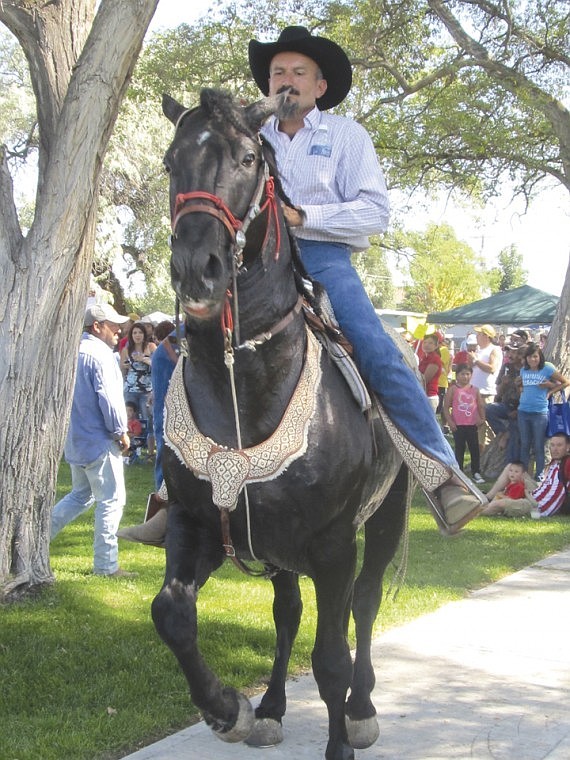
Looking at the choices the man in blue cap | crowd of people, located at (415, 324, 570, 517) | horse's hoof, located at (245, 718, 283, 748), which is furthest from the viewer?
crowd of people, located at (415, 324, 570, 517)

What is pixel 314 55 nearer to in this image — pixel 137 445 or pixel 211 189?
pixel 211 189

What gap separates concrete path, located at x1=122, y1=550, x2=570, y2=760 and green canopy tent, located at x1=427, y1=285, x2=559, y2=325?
50.3 feet

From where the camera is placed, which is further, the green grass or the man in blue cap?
the man in blue cap

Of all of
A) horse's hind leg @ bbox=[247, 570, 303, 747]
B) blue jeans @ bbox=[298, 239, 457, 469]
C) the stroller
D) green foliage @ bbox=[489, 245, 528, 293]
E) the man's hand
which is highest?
green foliage @ bbox=[489, 245, 528, 293]

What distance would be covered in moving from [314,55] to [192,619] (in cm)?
263

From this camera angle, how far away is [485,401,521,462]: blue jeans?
1333cm

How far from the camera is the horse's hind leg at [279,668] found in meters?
4.34

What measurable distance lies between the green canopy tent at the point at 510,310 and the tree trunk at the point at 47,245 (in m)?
16.2

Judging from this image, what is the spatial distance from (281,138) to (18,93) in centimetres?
2909

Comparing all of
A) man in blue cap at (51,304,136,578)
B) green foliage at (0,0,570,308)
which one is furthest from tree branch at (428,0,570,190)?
man in blue cap at (51,304,136,578)

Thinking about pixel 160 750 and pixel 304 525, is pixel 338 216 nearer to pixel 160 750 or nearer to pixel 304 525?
pixel 304 525

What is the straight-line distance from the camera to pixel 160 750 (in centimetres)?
417

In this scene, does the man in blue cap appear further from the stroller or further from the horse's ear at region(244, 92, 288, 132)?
the stroller

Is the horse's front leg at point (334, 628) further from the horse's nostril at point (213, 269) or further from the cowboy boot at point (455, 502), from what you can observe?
the horse's nostril at point (213, 269)
